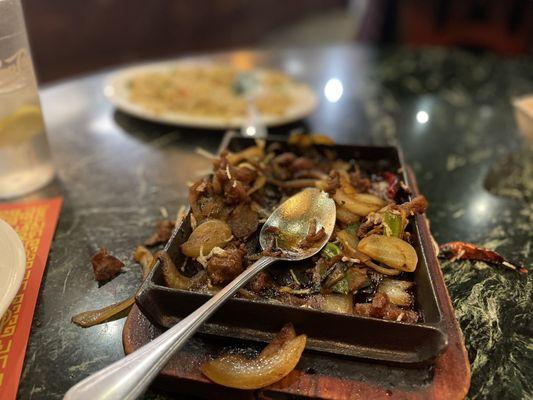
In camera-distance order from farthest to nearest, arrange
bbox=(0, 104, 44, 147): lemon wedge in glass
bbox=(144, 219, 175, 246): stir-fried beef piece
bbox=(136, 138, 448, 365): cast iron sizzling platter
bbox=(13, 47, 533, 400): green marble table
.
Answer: bbox=(0, 104, 44, 147): lemon wedge in glass < bbox=(144, 219, 175, 246): stir-fried beef piece < bbox=(13, 47, 533, 400): green marble table < bbox=(136, 138, 448, 365): cast iron sizzling platter

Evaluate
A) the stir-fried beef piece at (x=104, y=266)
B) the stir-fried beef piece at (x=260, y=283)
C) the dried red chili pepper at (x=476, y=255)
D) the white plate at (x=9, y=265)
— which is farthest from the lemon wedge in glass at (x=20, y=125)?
the dried red chili pepper at (x=476, y=255)

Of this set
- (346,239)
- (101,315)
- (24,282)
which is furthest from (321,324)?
(24,282)

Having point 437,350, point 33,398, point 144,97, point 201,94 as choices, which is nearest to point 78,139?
point 144,97

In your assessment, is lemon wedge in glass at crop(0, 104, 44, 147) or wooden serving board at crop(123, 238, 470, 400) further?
lemon wedge in glass at crop(0, 104, 44, 147)

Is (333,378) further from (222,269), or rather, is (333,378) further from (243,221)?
(243,221)

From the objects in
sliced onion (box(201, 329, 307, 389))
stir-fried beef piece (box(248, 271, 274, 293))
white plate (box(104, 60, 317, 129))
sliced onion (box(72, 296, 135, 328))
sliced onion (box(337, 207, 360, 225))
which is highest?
white plate (box(104, 60, 317, 129))

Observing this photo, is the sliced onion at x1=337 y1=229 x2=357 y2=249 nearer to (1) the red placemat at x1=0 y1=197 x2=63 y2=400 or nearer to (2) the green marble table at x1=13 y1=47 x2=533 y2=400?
(2) the green marble table at x1=13 y1=47 x2=533 y2=400

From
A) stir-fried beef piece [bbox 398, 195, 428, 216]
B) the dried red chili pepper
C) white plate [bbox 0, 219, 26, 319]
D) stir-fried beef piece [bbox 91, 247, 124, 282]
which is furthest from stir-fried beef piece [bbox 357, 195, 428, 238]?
white plate [bbox 0, 219, 26, 319]
